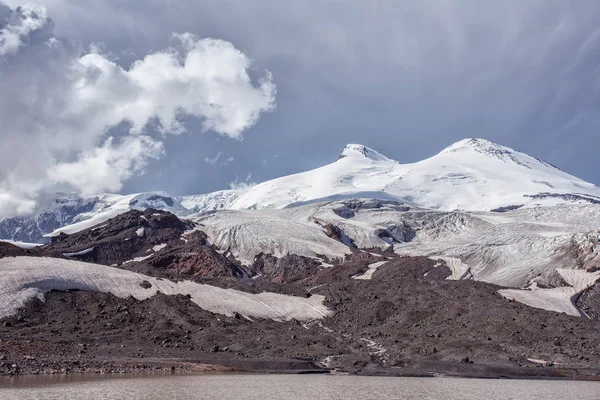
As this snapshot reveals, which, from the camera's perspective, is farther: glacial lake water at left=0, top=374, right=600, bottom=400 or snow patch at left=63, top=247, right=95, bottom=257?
snow patch at left=63, top=247, right=95, bottom=257

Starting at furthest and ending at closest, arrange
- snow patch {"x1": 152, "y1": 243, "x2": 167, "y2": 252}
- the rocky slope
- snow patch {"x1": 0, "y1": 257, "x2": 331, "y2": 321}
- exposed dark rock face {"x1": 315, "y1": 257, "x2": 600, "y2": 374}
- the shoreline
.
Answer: snow patch {"x1": 152, "y1": 243, "x2": 167, "y2": 252} → snow patch {"x1": 0, "y1": 257, "x2": 331, "y2": 321} → exposed dark rock face {"x1": 315, "y1": 257, "x2": 600, "y2": 374} → the rocky slope → the shoreline

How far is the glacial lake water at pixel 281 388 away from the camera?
1735 inches

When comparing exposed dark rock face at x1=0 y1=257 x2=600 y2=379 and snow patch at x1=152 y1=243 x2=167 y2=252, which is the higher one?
snow patch at x1=152 y1=243 x2=167 y2=252

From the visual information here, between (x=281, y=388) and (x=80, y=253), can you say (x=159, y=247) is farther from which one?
(x=281, y=388)

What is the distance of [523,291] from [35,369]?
79719 millimetres

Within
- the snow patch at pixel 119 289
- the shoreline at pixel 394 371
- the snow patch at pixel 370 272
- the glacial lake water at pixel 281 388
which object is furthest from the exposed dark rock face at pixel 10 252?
the snow patch at pixel 370 272

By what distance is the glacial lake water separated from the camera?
4406cm

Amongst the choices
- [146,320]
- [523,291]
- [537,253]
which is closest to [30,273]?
[146,320]

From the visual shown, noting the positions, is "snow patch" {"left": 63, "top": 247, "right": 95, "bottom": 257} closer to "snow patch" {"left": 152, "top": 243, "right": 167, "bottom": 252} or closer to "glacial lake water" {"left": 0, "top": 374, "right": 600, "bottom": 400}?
"snow patch" {"left": 152, "top": 243, "right": 167, "bottom": 252}

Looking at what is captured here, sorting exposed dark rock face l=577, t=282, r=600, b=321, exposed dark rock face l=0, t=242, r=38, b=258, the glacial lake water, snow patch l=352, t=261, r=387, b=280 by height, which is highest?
snow patch l=352, t=261, r=387, b=280

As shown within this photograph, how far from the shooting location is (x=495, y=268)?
145 m

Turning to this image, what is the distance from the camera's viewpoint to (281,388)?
2029 inches

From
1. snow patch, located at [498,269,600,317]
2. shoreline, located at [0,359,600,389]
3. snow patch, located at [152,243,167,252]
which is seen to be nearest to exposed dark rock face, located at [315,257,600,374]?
shoreline, located at [0,359,600,389]

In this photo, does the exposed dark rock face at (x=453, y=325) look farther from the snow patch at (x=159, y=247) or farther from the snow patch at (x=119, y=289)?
the snow patch at (x=159, y=247)
